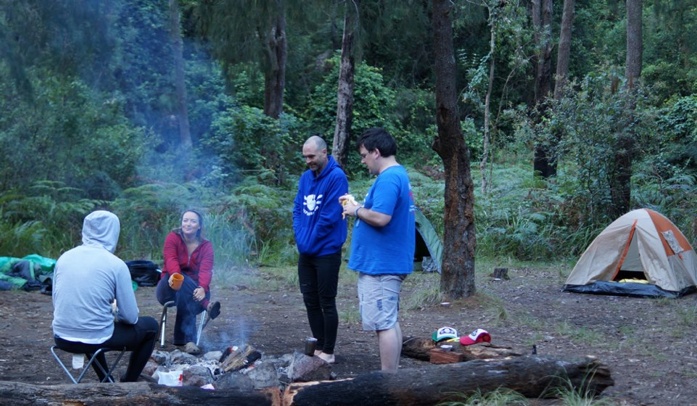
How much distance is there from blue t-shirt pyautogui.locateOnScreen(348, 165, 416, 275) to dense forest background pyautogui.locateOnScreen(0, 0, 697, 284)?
23.4 feet

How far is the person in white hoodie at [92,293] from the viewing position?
4738 mm

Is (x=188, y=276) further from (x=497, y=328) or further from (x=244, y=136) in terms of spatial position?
(x=244, y=136)

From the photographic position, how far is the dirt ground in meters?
5.80

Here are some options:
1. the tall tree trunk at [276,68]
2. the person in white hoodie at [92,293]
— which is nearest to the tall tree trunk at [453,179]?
the person in white hoodie at [92,293]

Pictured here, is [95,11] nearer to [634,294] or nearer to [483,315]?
[483,315]

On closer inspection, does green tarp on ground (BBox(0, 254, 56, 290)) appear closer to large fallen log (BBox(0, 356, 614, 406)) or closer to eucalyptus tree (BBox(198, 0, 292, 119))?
eucalyptus tree (BBox(198, 0, 292, 119))

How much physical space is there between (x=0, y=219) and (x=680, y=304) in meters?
9.14

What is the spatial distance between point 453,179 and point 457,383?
4.11m

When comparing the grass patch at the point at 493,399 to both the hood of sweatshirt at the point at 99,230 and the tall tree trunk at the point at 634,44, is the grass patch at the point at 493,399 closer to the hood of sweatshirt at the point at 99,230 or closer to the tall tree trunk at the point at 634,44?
the hood of sweatshirt at the point at 99,230

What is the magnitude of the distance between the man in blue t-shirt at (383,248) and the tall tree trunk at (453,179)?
3515 mm

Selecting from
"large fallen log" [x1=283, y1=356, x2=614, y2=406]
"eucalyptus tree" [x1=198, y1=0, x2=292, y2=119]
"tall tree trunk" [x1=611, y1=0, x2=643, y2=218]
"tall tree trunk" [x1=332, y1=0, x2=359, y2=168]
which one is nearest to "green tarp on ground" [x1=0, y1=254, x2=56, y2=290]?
"eucalyptus tree" [x1=198, y1=0, x2=292, y2=119]

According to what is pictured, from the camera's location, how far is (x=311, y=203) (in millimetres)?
5926

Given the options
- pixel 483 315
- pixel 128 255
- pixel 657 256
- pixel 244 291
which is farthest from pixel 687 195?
pixel 128 255

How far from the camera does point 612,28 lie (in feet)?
99.2
